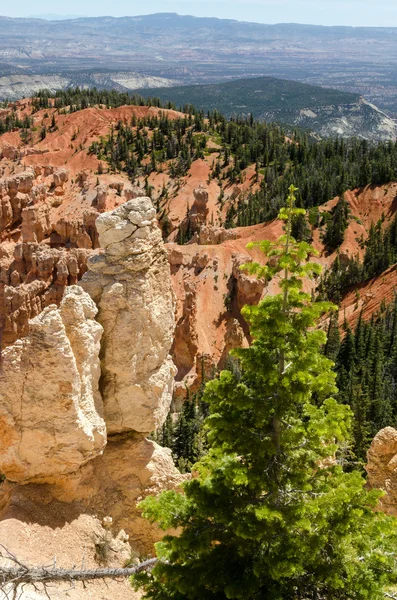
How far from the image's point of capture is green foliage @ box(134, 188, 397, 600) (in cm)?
1225

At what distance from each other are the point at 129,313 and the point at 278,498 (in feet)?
26.5

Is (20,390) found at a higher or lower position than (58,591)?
higher

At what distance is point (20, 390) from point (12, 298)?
49886 mm

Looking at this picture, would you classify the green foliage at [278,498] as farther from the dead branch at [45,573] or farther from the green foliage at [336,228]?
the green foliage at [336,228]

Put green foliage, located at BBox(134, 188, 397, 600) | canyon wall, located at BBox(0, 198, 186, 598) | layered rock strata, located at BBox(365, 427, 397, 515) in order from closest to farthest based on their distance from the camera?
green foliage, located at BBox(134, 188, 397, 600)
canyon wall, located at BBox(0, 198, 186, 598)
layered rock strata, located at BBox(365, 427, 397, 515)

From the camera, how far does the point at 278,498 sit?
12.8 meters

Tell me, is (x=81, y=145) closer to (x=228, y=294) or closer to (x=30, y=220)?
(x=30, y=220)

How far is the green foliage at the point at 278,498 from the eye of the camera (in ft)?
40.2

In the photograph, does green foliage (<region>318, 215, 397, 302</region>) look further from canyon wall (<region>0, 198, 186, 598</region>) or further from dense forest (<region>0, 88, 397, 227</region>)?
canyon wall (<region>0, 198, 186, 598</region>)

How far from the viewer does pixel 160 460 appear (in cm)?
1994

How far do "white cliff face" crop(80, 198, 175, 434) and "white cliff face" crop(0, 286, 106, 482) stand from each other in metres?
1.40

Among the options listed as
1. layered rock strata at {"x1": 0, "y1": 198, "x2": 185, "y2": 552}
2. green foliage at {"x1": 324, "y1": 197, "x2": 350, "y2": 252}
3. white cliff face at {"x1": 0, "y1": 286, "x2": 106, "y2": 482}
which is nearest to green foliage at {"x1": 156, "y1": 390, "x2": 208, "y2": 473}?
layered rock strata at {"x1": 0, "y1": 198, "x2": 185, "y2": 552}

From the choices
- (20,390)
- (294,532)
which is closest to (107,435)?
(20,390)

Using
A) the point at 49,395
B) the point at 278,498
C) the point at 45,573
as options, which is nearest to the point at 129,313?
the point at 49,395
